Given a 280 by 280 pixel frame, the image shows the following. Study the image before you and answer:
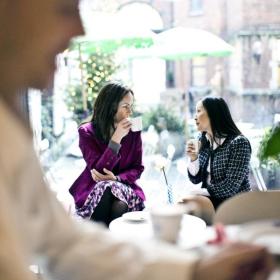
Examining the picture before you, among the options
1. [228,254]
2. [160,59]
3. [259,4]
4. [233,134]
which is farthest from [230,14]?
[228,254]

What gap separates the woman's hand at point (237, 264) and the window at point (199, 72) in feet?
10.8

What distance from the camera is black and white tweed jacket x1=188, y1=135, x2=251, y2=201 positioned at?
2842mm

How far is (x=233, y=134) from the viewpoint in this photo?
2.96m

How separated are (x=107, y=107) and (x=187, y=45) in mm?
980

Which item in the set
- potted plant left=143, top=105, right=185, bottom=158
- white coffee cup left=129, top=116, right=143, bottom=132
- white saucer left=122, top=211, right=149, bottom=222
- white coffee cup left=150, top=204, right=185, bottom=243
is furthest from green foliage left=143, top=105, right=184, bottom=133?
white coffee cup left=150, top=204, right=185, bottom=243

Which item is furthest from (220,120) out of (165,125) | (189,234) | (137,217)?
(189,234)

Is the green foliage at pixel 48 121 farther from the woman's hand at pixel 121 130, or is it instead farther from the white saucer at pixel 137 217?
the white saucer at pixel 137 217

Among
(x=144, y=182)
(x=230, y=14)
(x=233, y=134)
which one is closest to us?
(x=233, y=134)

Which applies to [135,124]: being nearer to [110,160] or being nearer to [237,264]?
[110,160]

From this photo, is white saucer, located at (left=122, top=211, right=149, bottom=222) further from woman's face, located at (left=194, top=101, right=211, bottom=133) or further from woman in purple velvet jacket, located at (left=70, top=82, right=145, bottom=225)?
woman's face, located at (left=194, top=101, right=211, bottom=133)

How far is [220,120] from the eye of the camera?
Answer: 2.98m

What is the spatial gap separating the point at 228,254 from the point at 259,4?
328 cm

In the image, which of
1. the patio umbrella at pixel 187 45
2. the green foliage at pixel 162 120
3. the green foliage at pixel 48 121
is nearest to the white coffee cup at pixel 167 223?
the green foliage at pixel 48 121

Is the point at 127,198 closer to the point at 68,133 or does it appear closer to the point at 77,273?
the point at 68,133
